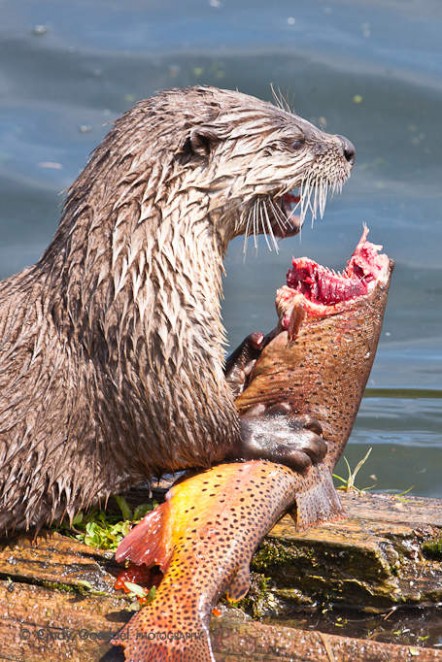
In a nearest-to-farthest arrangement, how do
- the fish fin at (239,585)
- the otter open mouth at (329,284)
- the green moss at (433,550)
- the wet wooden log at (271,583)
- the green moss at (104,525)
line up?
the wet wooden log at (271,583)
the fish fin at (239,585)
the green moss at (433,550)
the green moss at (104,525)
the otter open mouth at (329,284)

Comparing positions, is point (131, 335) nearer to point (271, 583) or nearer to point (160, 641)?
point (271, 583)

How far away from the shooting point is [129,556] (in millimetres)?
4699

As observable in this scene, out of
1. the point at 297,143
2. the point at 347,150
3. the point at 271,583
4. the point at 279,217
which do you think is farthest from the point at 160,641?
the point at 347,150

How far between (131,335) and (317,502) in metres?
1.07

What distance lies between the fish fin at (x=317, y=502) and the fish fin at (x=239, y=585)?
0.44 m

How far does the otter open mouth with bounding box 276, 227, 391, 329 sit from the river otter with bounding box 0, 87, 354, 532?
0.41 meters

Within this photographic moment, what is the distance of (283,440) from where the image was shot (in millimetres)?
5105

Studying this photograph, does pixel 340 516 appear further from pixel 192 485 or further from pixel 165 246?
pixel 165 246

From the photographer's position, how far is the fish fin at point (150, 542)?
465 centimetres

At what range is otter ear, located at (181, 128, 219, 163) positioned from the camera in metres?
5.04

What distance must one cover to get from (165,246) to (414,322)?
16.2 feet

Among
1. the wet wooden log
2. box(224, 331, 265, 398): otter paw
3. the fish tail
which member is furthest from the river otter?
the fish tail

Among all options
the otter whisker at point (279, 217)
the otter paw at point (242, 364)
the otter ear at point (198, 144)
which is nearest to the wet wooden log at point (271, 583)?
the otter paw at point (242, 364)

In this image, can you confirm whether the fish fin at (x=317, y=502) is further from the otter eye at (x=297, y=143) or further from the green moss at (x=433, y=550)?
the otter eye at (x=297, y=143)
